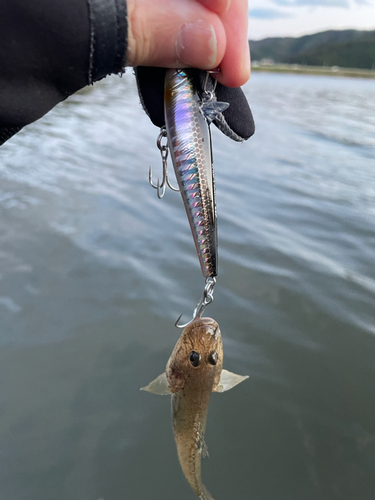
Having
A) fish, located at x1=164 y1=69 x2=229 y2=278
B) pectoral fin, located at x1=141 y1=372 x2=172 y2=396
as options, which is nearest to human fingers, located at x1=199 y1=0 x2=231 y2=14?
fish, located at x1=164 y1=69 x2=229 y2=278

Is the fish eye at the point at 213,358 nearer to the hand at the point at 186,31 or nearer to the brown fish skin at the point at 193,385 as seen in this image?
the brown fish skin at the point at 193,385

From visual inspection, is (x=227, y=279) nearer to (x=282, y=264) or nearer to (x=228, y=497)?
(x=282, y=264)

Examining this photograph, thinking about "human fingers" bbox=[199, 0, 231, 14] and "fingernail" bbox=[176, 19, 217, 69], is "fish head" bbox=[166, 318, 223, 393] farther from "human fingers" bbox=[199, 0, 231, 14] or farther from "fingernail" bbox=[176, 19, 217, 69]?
"human fingers" bbox=[199, 0, 231, 14]

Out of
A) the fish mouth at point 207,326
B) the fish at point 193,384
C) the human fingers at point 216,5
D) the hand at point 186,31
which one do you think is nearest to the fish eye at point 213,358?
the fish at point 193,384

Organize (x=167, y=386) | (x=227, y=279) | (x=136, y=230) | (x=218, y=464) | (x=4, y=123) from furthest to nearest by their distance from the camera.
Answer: (x=136, y=230)
(x=227, y=279)
(x=218, y=464)
(x=167, y=386)
(x=4, y=123)

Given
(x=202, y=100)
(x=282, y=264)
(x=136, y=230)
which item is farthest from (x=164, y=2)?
(x=136, y=230)

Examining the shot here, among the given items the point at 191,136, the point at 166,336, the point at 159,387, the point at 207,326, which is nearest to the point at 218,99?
the point at 191,136
